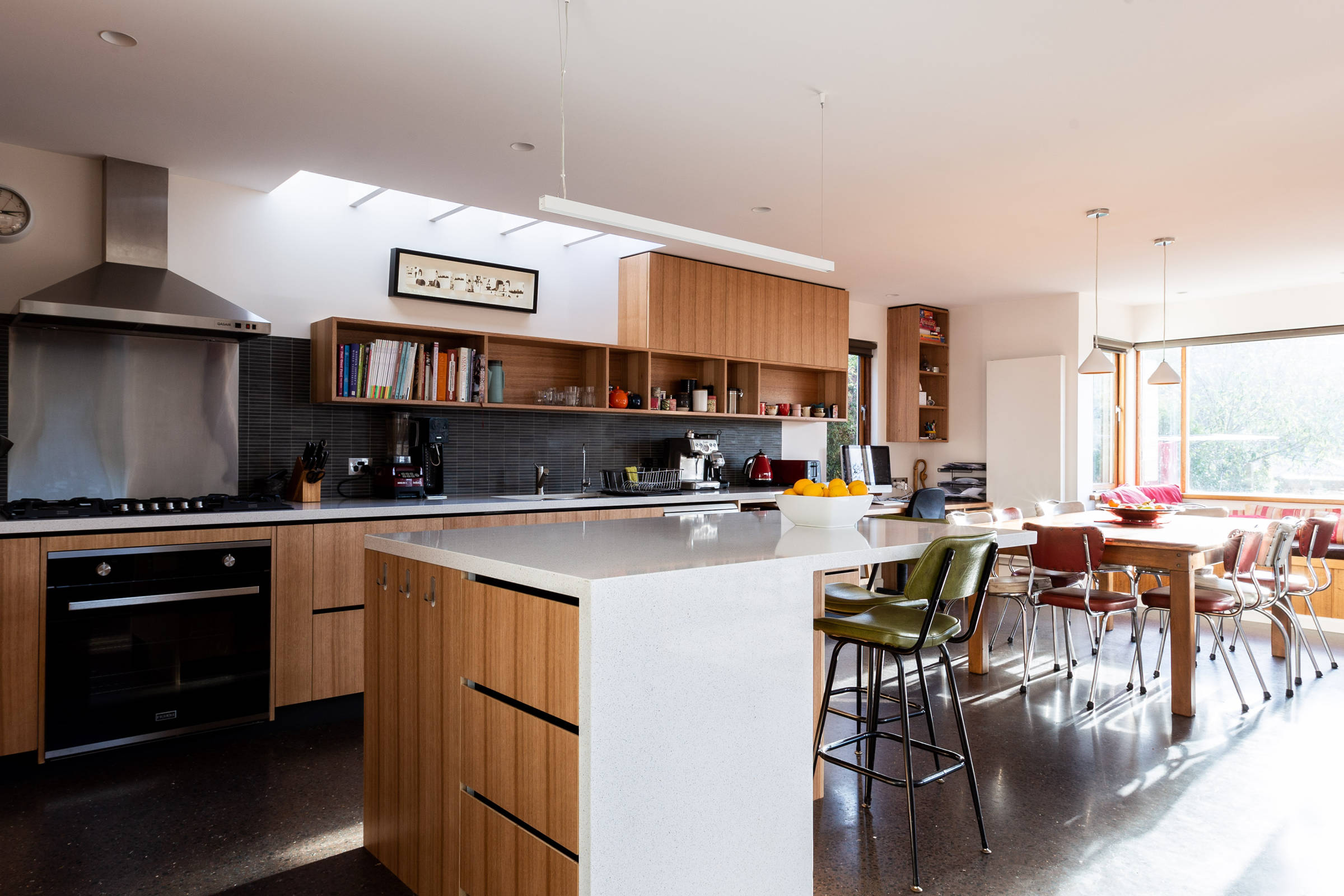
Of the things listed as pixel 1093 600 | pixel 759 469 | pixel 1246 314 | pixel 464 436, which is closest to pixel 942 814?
pixel 1093 600

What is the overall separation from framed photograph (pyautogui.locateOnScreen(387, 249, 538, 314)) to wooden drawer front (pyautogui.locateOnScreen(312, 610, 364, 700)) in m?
1.87

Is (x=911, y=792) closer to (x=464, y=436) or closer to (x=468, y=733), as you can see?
(x=468, y=733)

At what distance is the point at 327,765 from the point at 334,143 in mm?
2592

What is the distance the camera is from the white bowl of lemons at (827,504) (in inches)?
107

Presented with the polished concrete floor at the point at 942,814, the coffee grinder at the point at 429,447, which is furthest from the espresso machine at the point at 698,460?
the polished concrete floor at the point at 942,814

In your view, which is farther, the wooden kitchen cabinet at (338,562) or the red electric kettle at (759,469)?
the red electric kettle at (759,469)

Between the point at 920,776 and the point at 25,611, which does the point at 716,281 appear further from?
the point at 25,611

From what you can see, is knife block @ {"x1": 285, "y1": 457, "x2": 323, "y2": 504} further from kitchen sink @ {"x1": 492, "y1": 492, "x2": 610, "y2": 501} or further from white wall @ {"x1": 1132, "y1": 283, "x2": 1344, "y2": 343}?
white wall @ {"x1": 1132, "y1": 283, "x2": 1344, "y2": 343}

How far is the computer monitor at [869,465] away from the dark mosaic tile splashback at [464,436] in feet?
2.77

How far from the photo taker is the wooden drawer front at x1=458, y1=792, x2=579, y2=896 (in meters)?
1.77

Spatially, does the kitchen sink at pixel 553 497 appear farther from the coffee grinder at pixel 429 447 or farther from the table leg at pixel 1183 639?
the table leg at pixel 1183 639

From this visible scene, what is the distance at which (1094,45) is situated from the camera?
8.98 feet

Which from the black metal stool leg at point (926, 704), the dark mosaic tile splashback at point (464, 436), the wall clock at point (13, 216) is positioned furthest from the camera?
the dark mosaic tile splashback at point (464, 436)

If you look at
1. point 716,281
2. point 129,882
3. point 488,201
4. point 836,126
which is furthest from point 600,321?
point 129,882
